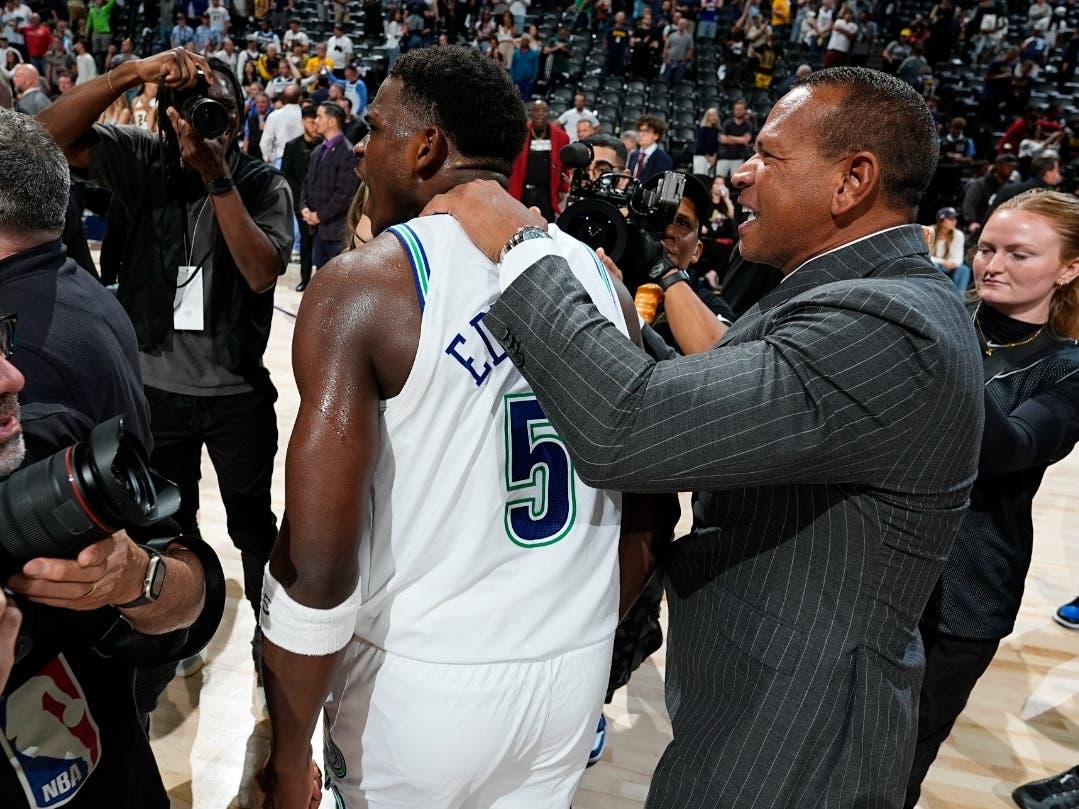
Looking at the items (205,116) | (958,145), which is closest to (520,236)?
(205,116)

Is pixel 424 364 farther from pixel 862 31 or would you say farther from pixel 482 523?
pixel 862 31

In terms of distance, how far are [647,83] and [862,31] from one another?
3.27 meters

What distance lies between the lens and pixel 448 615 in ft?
3.99

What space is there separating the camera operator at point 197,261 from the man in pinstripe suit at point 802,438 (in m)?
1.37

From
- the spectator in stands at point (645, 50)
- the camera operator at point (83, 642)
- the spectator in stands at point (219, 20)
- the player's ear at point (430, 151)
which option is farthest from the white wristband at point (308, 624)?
the spectator in stands at point (219, 20)

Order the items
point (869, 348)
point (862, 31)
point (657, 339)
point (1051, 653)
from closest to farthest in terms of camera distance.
A: point (869, 348), point (657, 339), point (1051, 653), point (862, 31)

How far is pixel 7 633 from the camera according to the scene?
91 cm

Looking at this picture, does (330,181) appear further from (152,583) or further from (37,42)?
(37,42)

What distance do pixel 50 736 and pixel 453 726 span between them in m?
0.52

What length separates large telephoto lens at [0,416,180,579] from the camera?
2.90 feet

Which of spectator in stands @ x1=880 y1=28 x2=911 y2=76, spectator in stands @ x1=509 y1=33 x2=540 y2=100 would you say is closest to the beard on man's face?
spectator in stands @ x1=509 y1=33 x2=540 y2=100

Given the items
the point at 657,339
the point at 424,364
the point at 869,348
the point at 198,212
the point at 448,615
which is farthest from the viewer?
the point at 198,212

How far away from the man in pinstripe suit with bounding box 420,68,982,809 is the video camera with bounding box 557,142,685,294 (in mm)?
656

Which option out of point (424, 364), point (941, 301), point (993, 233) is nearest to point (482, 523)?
point (424, 364)
